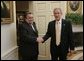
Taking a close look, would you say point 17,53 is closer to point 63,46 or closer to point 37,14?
point 63,46

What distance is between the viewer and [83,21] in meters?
3.82

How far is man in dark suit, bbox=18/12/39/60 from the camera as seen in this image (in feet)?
6.36

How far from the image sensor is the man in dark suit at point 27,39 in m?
1.94

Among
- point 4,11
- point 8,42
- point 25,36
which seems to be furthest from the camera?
point 25,36

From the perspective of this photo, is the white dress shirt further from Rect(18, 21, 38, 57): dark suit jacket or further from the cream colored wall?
the cream colored wall

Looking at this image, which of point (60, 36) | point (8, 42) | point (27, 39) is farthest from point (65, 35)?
point (8, 42)

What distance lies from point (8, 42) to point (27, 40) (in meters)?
0.22

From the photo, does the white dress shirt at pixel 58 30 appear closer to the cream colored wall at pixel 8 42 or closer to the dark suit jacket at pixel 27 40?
the dark suit jacket at pixel 27 40

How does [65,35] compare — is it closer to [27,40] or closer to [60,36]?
[60,36]

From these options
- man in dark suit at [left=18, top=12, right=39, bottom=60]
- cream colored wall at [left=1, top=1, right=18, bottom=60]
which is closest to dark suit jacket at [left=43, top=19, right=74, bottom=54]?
man in dark suit at [left=18, top=12, right=39, bottom=60]

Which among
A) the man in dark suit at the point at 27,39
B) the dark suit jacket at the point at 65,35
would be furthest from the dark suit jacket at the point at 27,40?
the dark suit jacket at the point at 65,35

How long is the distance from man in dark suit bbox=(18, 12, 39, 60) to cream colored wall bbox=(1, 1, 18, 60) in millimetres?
70

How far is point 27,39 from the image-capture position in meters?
1.94

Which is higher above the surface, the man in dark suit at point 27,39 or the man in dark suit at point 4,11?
the man in dark suit at point 4,11
